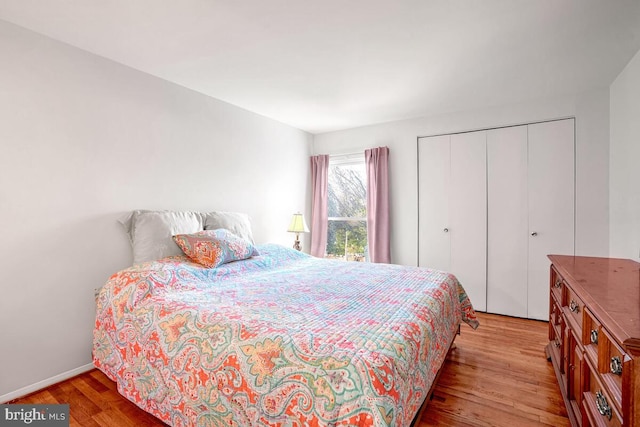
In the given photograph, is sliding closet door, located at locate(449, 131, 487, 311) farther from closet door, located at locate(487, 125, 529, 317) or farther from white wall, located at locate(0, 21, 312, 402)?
white wall, located at locate(0, 21, 312, 402)

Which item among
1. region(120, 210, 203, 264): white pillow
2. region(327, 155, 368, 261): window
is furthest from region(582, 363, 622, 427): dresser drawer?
region(327, 155, 368, 261): window

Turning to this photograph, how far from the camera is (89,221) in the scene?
7.75 feet

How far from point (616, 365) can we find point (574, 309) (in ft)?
2.45

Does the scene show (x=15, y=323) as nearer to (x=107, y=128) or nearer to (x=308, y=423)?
(x=107, y=128)

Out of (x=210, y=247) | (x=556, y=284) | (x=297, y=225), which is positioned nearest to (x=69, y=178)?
(x=210, y=247)

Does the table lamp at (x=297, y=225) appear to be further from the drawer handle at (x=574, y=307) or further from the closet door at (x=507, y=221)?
the drawer handle at (x=574, y=307)

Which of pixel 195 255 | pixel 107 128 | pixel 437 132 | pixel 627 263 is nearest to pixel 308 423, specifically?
pixel 195 255

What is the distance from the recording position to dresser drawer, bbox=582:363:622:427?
1.11 m

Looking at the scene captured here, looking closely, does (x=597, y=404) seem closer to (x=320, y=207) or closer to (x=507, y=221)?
(x=507, y=221)

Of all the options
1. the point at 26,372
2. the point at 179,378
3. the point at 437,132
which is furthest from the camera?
the point at 437,132

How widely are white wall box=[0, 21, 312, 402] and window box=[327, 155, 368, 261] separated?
7.30ft

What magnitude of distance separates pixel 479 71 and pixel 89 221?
3.43m

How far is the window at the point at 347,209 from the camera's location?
182 inches

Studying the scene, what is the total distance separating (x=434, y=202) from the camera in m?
4.02
